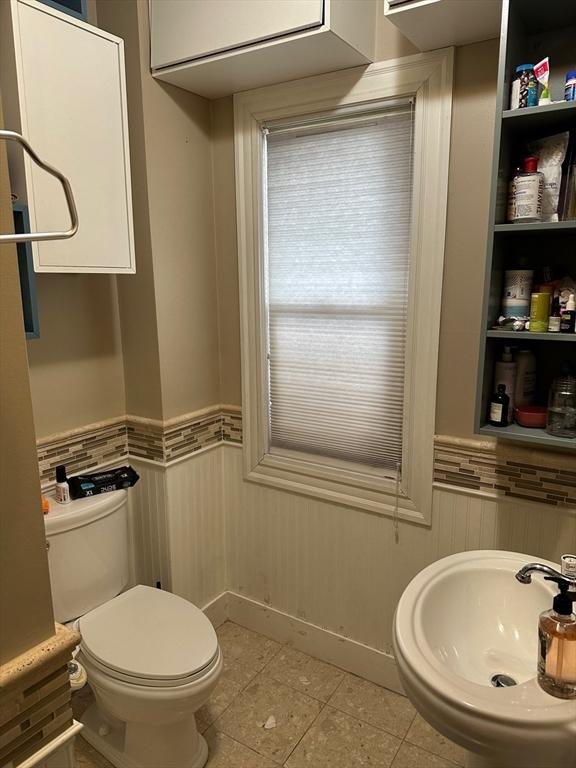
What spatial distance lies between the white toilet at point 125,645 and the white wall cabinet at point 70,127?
0.82m

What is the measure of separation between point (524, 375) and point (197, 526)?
4.38 ft

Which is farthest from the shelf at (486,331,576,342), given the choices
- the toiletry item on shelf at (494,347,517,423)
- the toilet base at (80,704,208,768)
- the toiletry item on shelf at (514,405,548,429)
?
the toilet base at (80,704,208,768)

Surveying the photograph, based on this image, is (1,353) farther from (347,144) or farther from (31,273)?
(347,144)

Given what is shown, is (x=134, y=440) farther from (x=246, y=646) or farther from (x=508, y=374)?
(x=508, y=374)

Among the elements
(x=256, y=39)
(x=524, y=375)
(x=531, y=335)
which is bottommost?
(x=524, y=375)

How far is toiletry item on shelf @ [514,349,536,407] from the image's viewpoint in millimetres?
1481

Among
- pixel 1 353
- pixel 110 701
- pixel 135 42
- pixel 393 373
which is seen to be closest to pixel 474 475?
pixel 393 373

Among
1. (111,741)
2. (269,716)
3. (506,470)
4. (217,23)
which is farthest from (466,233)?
(111,741)

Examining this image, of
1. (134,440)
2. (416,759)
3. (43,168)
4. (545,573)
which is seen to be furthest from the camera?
(134,440)

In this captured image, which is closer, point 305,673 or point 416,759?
point 416,759

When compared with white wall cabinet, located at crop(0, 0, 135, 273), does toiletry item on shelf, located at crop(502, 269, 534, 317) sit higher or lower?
lower

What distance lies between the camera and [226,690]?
6.37 ft

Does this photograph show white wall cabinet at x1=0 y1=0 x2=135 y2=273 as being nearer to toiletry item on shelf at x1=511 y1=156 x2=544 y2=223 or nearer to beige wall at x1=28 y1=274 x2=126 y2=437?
beige wall at x1=28 y1=274 x2=126 y2=437

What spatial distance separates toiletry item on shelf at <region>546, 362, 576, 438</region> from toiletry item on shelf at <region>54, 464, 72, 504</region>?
4.72 feet
